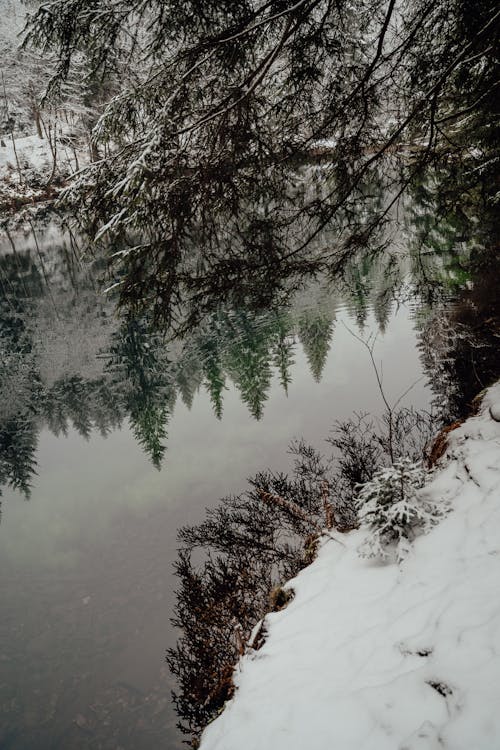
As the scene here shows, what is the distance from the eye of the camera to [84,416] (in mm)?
18844

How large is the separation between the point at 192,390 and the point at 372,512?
1521cm

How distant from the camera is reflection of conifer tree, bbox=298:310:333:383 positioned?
19141 millimetres

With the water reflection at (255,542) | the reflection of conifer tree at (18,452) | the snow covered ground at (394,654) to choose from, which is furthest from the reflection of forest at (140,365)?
the snow covered ground at (394,654)

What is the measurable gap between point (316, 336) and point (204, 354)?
5892 mm

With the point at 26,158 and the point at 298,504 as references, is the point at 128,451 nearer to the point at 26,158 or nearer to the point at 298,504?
the point at 298,504

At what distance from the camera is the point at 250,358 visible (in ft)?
64.4

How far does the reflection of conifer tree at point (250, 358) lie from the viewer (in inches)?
709

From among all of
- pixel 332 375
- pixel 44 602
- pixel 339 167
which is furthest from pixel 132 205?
pixel 332 375

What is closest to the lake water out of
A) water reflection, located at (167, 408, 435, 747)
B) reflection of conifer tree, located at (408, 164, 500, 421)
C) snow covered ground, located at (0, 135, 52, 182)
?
reflection of conifer tree, located at (408, 164, 500, 421)

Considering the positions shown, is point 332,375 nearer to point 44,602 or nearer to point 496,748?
point 44,602

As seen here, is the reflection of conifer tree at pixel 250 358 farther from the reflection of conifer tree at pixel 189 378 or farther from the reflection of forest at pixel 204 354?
the reflection of conifer tree at pixel 189 378

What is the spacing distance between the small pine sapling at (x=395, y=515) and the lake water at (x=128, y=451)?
8.40 feet

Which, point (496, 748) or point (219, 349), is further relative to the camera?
point (219, 349)

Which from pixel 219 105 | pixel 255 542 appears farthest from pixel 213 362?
pixel 219 105
